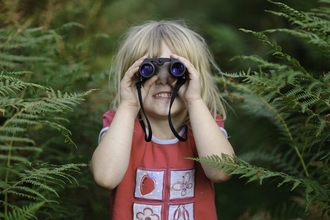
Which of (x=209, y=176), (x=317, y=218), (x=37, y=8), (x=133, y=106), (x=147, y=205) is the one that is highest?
(x=37, y=8)

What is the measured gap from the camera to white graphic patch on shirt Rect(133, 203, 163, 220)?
2.14m

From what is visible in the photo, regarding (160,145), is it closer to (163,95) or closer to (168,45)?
(163,95)

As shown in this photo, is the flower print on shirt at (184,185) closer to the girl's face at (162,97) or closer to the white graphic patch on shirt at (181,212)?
the white graphic patch on shirt at (181,212)

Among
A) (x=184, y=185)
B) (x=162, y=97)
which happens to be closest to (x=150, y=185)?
(x=184, y=185)

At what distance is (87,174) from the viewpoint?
9.89 feet

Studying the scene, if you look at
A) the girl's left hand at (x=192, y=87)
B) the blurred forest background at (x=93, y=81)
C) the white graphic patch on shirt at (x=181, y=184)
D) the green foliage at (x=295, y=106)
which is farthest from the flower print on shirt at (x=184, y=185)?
the blurred forest background at (x=93, y=81)

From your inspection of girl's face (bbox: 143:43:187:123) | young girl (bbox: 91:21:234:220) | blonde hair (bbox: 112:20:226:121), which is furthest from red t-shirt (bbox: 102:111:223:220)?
blonde hair (bbox: 112:20:226:121)

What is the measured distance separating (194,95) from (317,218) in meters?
1.02

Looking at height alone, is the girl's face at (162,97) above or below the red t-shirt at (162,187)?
above

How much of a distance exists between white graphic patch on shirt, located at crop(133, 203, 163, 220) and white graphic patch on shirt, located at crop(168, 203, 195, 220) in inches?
2.0

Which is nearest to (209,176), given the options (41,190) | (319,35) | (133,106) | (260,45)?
(133,106)

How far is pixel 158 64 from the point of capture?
214 centimetres

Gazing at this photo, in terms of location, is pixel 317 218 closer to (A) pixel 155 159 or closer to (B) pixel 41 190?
(A) pixel 155 159

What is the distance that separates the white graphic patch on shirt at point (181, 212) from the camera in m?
Result: 2.15
